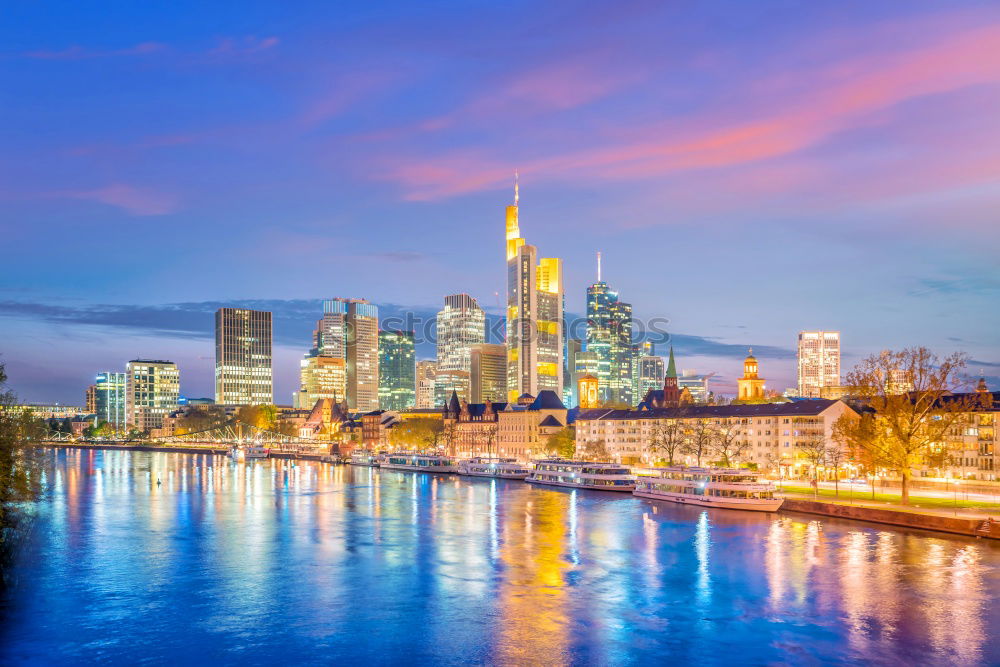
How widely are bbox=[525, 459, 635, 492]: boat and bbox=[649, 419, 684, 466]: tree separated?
20.7 metres

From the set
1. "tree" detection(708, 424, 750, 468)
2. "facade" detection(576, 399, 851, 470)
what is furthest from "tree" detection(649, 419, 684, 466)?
"tree" detection(708, 424, 750, 468)

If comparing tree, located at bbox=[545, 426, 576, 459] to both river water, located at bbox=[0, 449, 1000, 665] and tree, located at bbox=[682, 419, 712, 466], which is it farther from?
river water, located at bbox=[0, 449, 1000, 665]

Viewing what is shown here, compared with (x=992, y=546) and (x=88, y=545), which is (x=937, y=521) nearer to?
(x=992, y=546)

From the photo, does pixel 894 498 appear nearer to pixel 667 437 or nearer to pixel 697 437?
pixel 697 437

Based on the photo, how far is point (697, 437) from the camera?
155250 mm

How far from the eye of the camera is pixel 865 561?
59531mm

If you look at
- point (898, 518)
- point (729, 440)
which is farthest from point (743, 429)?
point (898, 518)

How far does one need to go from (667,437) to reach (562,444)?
33228mm

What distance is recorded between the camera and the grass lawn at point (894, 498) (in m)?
79.1

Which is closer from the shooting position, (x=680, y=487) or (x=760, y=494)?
(x=760, y=494)

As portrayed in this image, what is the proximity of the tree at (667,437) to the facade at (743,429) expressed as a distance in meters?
0.50

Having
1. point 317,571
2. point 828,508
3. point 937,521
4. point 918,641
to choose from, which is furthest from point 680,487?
point 918,641

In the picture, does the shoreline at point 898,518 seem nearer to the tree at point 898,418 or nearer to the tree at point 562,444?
the tree at point 898,418

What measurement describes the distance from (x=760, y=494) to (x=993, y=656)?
170 feet
